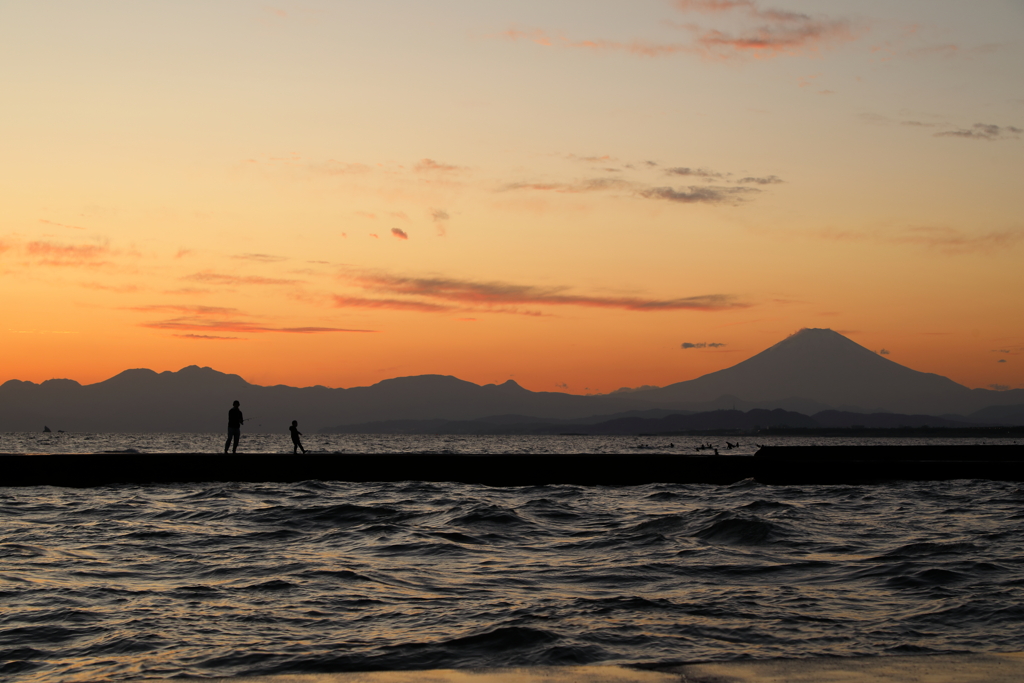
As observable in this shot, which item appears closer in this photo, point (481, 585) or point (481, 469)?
point (481, 585)

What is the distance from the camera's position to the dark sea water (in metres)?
7.68

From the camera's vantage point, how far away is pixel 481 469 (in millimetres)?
27641

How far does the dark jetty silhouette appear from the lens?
25.6m

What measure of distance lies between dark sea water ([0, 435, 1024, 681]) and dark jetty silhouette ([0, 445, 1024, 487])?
5478mm

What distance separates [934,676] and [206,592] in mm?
8455

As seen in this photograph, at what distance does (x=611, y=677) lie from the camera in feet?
17.1

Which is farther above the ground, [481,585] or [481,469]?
[481,469]

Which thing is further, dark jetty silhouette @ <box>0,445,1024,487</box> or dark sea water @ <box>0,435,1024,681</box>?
dark jetty silhouette @ <box>0,445,1024,487</box>

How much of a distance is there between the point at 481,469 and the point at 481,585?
16886 millimetres

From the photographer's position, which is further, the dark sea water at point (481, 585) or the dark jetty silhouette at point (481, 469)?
the dark jetty silhouette at point (481, 469)

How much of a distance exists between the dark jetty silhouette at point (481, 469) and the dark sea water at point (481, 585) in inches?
216

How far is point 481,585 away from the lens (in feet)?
35.4

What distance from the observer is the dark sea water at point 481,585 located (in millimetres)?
7684

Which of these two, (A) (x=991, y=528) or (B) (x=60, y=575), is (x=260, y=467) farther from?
(A) (x=991, y=528)
